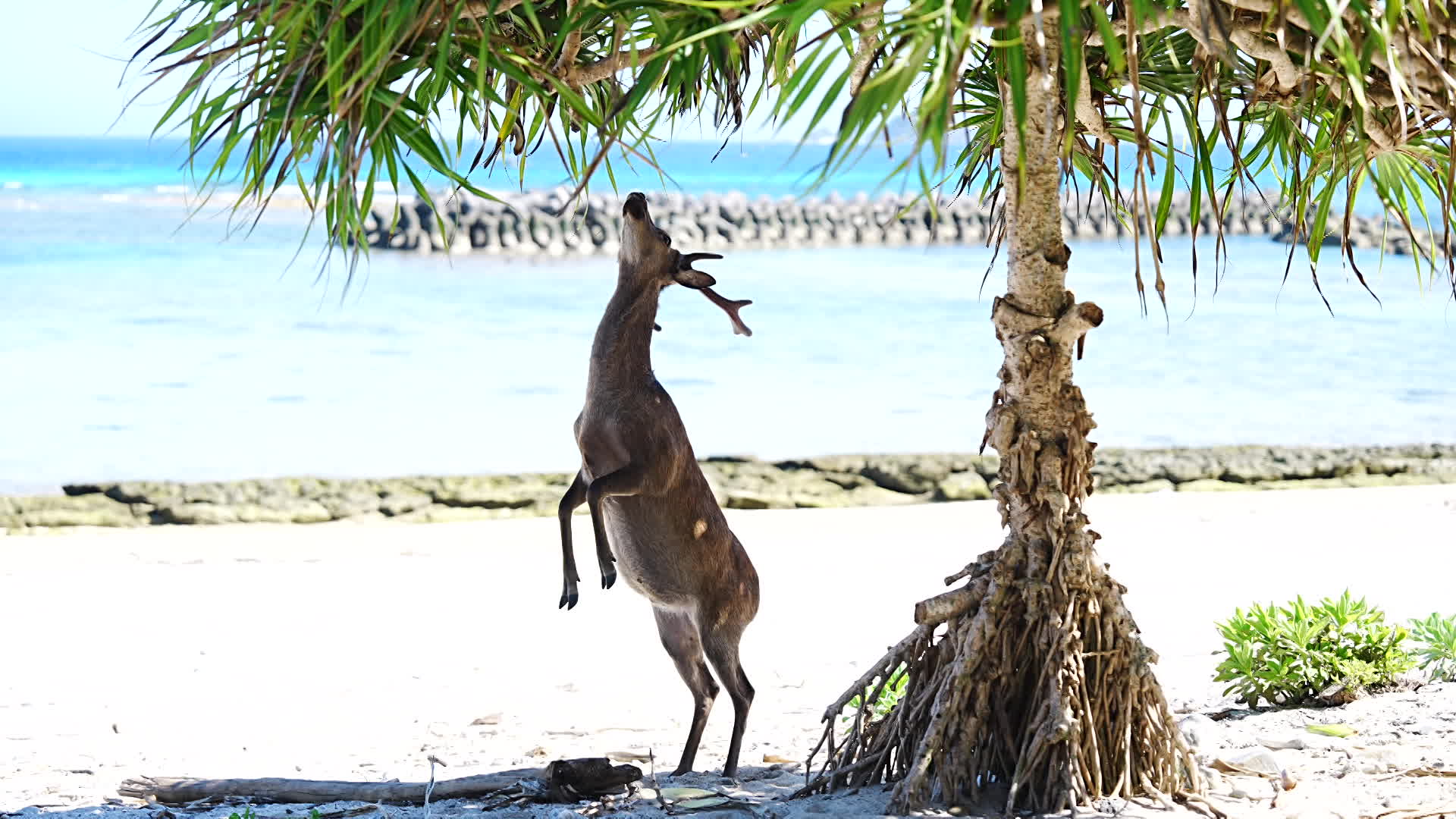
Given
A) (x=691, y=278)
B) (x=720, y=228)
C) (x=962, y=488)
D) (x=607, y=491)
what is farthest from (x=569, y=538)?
(x=720, y=228)

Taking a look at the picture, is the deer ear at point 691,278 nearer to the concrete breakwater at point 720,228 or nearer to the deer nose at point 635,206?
the deer nose at point 635,206

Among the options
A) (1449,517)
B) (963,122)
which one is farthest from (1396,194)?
(1449,517)

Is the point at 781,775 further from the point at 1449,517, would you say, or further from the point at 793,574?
the point at 1449,517

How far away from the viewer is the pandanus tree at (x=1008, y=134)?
2346 mm

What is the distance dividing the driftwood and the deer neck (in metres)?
0.94

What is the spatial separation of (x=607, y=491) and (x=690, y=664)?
Result: 2.19 ft

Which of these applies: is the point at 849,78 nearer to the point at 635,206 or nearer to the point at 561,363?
the point at 635,206

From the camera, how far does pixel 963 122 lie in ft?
12.1

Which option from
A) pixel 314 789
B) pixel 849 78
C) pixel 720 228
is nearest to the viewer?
pixel 849 78

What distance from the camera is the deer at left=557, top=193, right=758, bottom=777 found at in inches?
126

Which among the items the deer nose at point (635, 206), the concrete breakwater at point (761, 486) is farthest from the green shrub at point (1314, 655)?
the concrete breakwater at point (761, 486)

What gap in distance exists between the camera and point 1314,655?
4262mm

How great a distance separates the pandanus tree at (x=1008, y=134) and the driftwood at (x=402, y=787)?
1.82 feet

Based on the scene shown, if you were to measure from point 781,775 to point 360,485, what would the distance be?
18.5ft
